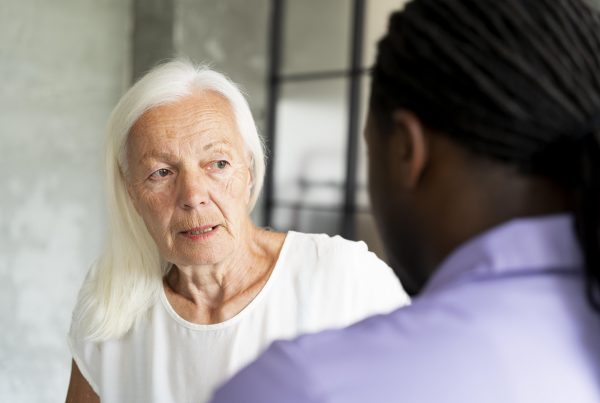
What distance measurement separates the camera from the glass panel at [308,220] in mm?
4504

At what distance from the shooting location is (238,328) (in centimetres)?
148

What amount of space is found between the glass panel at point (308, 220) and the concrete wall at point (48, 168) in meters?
1.21

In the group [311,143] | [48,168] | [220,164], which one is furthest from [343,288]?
[311,143]

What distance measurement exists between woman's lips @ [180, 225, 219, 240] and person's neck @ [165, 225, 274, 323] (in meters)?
0.07

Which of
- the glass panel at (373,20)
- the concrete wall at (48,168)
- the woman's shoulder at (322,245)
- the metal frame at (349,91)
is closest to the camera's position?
the woman's shoulder at (322,245)

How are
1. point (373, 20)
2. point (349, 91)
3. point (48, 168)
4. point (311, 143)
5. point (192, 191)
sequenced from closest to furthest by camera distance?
point (192, 191), point (48, 168), point (373, 20), point (349, 91), point (311, 143)

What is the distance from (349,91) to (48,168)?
1823 mm

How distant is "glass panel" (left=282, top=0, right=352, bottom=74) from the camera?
4.38 m

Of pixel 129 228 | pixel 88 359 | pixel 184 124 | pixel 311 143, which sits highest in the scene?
pixel 311 143

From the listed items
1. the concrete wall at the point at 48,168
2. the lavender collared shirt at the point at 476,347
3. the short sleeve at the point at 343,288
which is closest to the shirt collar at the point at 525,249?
the lavender collared shirt at the point at 476,347

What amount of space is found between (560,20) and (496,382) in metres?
0.32

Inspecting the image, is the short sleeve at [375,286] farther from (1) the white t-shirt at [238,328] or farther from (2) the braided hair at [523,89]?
(2) the braided hair at [523,89]

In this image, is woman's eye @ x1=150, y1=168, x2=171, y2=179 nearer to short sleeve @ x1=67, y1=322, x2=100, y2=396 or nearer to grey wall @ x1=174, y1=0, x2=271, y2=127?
short sleeve @ x1=67, y1=322, x2=100, y2=396

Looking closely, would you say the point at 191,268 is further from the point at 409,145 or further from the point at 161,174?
the point at 409,145
